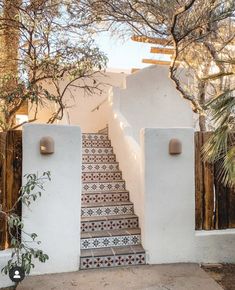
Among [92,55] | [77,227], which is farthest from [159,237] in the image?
[92,55]

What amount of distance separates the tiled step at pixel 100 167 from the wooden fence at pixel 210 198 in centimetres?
270

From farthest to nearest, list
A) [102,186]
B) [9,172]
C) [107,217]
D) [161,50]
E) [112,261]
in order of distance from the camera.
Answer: [161,50] < [102,186] < [107,217] < [112,261] < [9,172]

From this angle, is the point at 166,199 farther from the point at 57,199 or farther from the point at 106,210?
the point at 57,199

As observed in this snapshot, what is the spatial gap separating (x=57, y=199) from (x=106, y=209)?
153cm

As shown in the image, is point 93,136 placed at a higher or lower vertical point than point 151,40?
lower

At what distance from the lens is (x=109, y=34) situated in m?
8.24

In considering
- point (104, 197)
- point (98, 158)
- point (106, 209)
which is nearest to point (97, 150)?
point (98, 158)

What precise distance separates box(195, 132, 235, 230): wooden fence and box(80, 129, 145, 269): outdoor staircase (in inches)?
50.0

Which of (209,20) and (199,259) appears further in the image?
(209,20)

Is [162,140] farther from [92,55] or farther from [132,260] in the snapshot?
[92,55]

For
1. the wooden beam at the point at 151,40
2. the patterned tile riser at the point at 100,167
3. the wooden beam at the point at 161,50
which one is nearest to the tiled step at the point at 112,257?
the patterned tile riser at the point at 100,167

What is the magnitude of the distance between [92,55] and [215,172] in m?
3.97

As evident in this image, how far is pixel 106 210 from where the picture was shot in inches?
248

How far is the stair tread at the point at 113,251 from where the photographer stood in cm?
522
